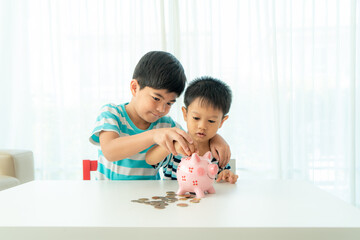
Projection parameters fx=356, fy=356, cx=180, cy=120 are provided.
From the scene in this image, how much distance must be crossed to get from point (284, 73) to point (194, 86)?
1.82 metres

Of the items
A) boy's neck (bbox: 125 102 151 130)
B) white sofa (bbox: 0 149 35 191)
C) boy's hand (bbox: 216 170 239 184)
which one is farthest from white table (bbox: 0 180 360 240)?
white sofa (bbox: 0 149 35 191)

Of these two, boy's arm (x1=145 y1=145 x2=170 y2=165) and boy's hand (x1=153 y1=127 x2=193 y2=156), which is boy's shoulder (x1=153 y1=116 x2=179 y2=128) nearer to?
boy's arm (x1=145 y1=145 x2=170 y2=165)

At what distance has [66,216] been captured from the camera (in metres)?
0.69

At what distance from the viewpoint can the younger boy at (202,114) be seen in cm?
118

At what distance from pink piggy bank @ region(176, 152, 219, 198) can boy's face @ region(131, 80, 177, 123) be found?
367mm

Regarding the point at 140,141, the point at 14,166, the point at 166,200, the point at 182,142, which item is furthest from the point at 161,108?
the point at 14,166

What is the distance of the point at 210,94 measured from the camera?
48.3 inches

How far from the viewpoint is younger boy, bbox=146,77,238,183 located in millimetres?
1180

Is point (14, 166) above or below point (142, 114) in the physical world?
below

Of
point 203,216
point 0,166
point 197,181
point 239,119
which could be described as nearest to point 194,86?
point 197,181

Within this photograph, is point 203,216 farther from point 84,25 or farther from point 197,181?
point 84,25

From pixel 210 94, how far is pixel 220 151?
0.66 feet

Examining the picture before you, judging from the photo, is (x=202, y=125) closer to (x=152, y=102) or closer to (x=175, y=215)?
(x=152, y=102)

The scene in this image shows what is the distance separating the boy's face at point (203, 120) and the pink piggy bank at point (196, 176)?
0.83 ft
